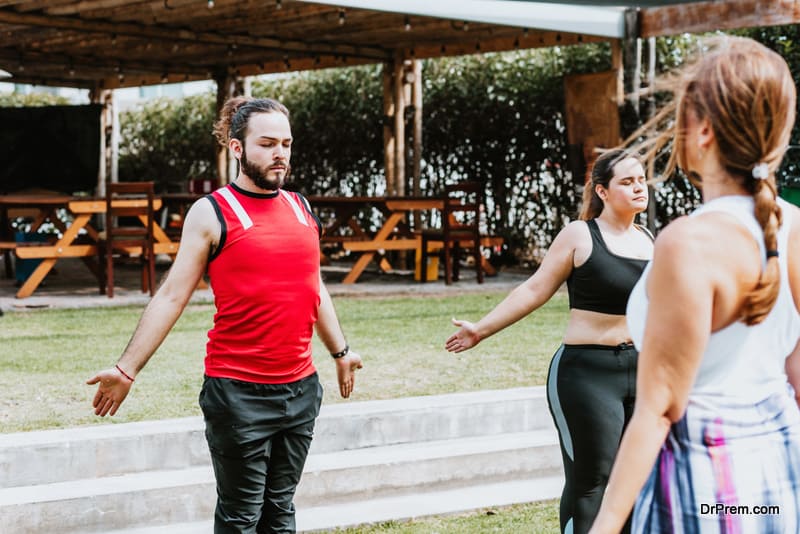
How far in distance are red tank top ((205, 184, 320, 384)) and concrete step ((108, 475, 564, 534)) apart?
1.38 meters

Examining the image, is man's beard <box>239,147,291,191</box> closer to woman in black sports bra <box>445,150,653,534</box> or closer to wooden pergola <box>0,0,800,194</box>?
woman in black sports bra <box>445,150,653,534</box>

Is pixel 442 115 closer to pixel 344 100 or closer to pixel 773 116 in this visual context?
pixel 344 100

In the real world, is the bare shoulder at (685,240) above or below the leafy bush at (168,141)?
below

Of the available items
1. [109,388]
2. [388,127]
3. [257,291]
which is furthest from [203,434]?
[388,127]

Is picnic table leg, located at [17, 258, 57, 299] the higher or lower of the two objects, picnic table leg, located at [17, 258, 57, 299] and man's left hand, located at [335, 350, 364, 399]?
the lower

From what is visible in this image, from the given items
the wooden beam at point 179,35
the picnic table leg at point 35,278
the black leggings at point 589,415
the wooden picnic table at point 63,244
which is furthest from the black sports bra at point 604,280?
the wooden beam at point 179,35

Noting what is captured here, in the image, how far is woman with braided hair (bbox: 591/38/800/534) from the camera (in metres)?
1.72

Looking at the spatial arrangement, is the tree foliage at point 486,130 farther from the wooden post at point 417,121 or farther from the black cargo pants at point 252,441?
the black cargo pants at point 252,441

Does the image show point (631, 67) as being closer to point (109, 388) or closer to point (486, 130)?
point (486, 130)

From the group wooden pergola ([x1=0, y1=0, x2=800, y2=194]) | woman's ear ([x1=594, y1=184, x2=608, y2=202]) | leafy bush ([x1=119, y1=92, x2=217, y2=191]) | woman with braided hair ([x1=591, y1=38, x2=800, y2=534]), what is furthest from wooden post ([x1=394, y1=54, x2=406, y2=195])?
woman with braided hair ([x1=591, y1=38, x2=800, y2=534])

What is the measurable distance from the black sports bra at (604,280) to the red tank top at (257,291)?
945mm

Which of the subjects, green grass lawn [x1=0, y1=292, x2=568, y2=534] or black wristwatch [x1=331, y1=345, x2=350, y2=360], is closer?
black wristwatch [x1=331, y1=345, x2=350, y2=360]

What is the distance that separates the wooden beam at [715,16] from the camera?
8859 millimetres

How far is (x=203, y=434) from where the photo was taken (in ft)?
15.7
